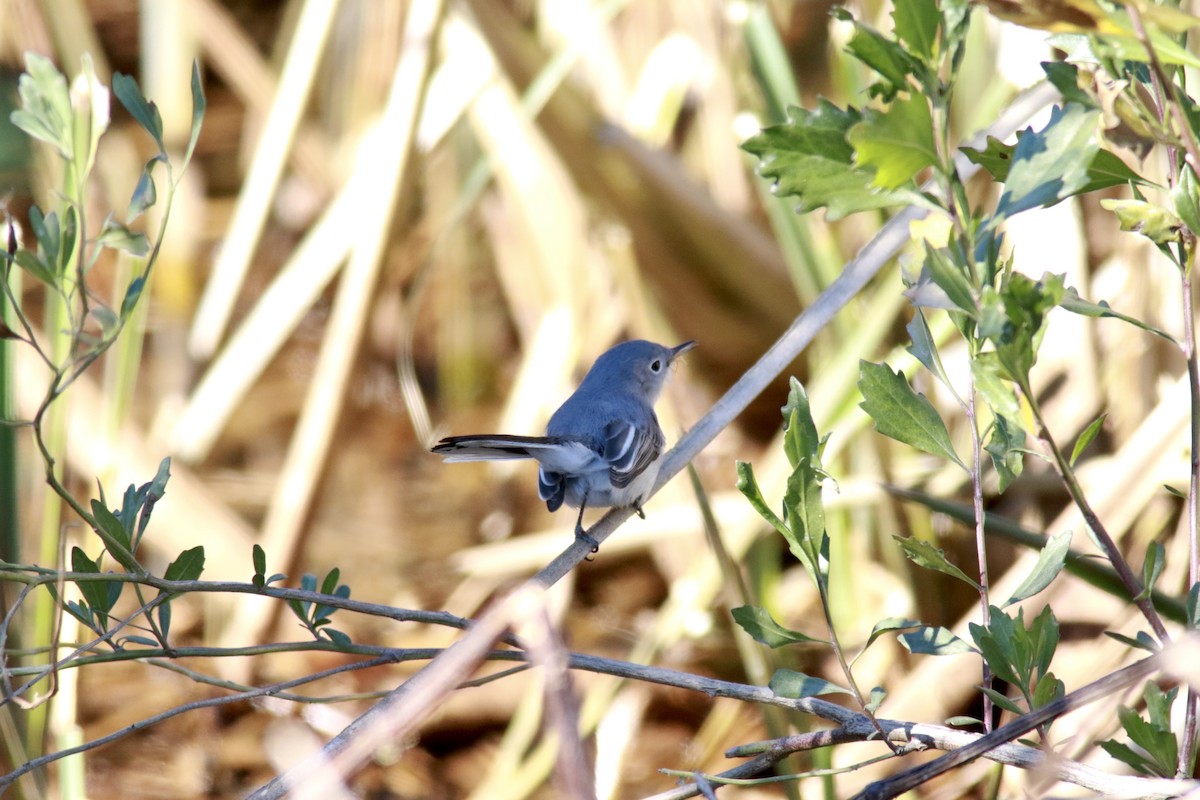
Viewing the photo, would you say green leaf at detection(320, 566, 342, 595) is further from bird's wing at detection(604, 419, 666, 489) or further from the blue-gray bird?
bird's wing at detection(604, 419, 666, 489)

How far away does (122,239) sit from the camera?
118 centimetres

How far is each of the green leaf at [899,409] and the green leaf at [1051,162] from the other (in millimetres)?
246

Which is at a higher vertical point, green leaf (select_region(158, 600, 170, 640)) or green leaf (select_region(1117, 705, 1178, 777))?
green leaf (select_region(158, 600, 170, 640))

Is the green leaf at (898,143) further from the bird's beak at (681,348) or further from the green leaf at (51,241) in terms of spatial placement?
the bird's beak at (681,348)

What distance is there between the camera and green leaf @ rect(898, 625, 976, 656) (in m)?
1.16

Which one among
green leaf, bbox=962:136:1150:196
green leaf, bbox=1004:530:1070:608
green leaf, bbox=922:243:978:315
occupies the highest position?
green leaf, bbox=962:136:1150:196

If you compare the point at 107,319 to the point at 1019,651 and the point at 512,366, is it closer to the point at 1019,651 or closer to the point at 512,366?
the point at 1019,651

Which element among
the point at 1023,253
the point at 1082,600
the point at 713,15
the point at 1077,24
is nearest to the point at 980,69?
the point at 1023,253

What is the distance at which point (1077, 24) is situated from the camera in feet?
3.18

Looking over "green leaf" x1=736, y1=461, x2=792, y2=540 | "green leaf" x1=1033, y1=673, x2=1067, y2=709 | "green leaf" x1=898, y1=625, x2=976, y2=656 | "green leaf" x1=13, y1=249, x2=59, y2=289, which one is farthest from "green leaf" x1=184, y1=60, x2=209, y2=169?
"green leaf" x1=1033, y1=673, x2=1067, y2=709

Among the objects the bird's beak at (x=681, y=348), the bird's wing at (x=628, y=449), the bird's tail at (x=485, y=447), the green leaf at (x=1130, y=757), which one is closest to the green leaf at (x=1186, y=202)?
the green leaf at (x=1130, y=757)

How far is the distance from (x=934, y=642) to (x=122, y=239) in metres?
0.95

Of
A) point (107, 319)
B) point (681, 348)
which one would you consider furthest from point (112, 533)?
point (681, 348)

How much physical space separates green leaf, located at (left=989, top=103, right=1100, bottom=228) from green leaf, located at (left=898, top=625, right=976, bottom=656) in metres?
0.44
